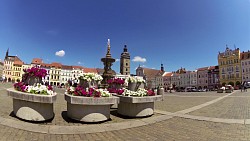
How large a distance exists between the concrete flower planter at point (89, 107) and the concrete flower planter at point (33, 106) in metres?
0.69

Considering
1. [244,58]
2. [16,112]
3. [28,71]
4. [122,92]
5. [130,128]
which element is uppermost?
[244,58]

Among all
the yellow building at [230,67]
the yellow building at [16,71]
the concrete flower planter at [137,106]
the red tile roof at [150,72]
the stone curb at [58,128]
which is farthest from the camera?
the red tile roof at [150,72]

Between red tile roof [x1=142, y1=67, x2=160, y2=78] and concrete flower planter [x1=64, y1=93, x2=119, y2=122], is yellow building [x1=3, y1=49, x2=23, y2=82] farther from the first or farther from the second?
concrete flower planter [x1=64, y1=93, x2=119, y2=122]

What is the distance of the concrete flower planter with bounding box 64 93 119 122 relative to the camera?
5.25 m

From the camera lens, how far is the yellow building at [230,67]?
69.3 meters

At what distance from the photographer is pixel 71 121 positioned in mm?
5633

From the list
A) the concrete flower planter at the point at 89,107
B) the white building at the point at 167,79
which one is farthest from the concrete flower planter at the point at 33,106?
the white building at the point at 167,79

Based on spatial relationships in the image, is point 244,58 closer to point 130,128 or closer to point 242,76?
point 242,76

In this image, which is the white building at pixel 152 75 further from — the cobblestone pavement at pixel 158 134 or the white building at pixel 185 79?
the cobblestone pavement at pixel 158 134

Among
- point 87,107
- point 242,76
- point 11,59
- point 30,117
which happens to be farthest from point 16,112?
point 11,59

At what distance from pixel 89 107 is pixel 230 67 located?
8137 cm

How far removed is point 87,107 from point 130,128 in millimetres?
1521

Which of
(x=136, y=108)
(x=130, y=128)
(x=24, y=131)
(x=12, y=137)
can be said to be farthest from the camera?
(x=136, y=108)

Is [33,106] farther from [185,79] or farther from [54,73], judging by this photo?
[54,73]
